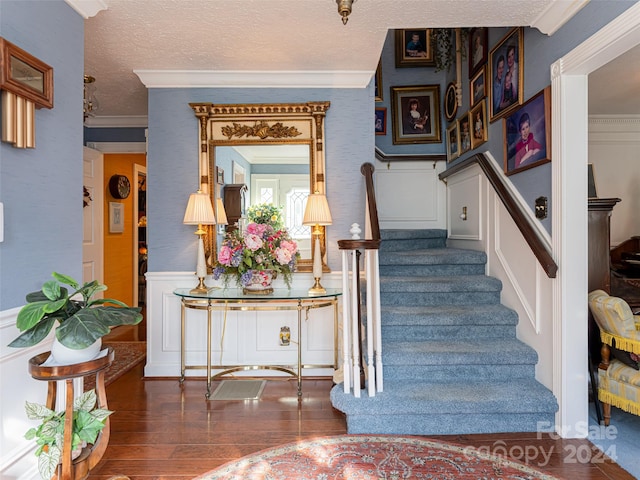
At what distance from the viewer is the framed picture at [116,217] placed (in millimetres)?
5012

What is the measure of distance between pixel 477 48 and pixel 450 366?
9.24ft

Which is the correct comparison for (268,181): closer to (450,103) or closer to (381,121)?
(381,121)

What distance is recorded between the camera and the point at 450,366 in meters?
2.41

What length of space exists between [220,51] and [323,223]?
1471 millimetres

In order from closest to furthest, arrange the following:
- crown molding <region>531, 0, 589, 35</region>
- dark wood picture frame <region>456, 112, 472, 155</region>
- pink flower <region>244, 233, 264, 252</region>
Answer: crown molding <region>531, 0, 589, 35</region>, pink flower <region>244, 233, 264, 252</region>, dark wood picture frame <region>456, 112, 472, 155</region>

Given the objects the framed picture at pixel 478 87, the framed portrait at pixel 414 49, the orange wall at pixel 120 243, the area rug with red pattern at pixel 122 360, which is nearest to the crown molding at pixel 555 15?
the framed picture at pixel 478 87

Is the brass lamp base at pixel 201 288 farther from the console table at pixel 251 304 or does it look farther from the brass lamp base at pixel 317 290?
the brass lamp base at pixel 317 290

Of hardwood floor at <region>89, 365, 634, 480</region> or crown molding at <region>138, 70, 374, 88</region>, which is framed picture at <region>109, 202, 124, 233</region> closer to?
crown molding at <region>138, 70, 374, 88</region>

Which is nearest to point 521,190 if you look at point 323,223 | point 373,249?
point 373,249

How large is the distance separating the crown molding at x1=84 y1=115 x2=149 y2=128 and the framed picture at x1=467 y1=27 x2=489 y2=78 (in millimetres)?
3480

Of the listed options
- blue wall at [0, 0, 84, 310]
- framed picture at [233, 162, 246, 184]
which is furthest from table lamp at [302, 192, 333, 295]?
blue wall at [0, 0, 84, 310]

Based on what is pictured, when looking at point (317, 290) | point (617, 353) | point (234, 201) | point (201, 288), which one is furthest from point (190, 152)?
point (617, 353)

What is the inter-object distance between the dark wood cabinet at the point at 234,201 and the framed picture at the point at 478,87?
2.26 meters

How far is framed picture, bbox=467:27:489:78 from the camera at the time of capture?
10.3ft
